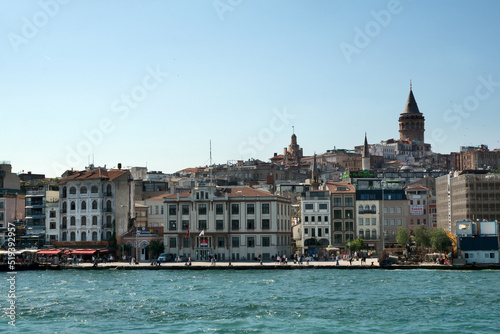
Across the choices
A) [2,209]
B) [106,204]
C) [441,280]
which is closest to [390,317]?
[441,280]

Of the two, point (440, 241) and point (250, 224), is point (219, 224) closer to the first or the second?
point (250, 224)

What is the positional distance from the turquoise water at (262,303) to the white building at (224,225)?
1854cm

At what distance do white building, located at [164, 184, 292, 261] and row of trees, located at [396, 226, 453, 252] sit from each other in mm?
15186

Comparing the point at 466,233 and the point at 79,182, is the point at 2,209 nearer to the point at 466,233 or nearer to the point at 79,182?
→ the point at 79,182

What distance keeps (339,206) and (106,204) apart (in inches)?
1143

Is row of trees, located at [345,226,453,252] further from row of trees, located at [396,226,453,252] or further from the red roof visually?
the red roof

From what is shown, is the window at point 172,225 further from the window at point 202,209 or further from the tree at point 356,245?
the tree at point 356,245

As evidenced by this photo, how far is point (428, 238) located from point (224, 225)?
77.8 feet

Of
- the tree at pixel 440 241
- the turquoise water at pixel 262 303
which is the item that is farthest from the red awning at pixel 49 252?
the tree at pixel 440 241

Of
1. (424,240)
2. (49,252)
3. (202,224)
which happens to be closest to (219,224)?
(202,224)

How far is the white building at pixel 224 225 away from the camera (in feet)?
295

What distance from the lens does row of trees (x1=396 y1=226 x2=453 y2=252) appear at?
86.0 metres

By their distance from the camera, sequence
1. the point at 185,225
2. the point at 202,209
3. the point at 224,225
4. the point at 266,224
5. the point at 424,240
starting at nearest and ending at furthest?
1. the point at 266,224
2. the point at 224,225
3. the point at 202,209
4. the point at 185,225
5. the point at 424,240

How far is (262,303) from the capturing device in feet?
159
